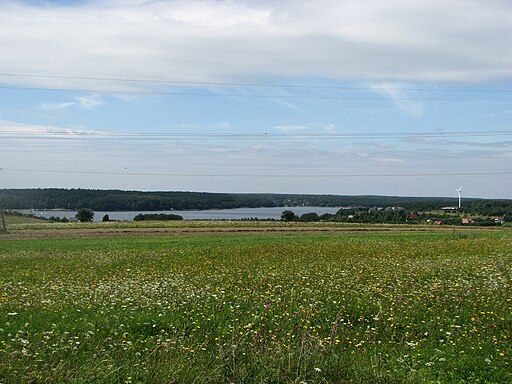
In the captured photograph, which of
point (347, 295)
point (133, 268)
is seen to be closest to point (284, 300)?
point (347, 295)

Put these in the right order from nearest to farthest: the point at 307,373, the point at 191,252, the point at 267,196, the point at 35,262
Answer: the point at 307,373 < the point at 35,262 < the point at 191,252 < the point at 267,196

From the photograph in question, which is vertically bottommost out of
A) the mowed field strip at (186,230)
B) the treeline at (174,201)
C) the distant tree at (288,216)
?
the mowed field strip at (186,230)

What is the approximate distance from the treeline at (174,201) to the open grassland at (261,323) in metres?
79.1

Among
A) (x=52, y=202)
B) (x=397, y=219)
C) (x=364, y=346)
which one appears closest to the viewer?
(x=364, y=346)

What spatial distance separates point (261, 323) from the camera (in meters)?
10.8

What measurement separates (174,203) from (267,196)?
45.8m

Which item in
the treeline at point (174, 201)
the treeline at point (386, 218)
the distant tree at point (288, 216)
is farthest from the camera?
the treeline at point (174, 201)

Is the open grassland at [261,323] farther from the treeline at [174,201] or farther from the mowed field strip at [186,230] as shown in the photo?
the treeline at [174,201]

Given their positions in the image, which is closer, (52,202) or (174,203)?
(52,202)

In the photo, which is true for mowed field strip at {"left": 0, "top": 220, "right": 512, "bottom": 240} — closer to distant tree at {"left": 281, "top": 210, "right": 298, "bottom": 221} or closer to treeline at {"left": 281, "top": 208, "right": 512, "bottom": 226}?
treeline at {"left": 281, "top": 208, "right": 512, "bottom": 226}

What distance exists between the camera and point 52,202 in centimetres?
12538

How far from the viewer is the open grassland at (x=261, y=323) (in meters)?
7.41

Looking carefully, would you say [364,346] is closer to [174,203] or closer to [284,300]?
[284,300]

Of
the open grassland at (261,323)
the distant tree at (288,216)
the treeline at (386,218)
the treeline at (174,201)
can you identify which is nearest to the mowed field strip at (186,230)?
the treeline at (386,218)
